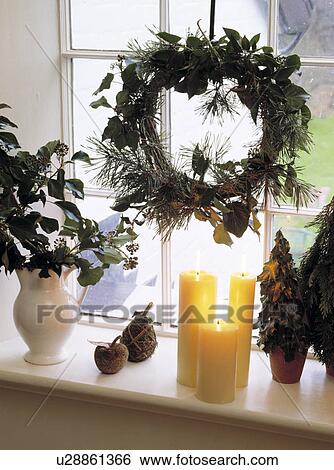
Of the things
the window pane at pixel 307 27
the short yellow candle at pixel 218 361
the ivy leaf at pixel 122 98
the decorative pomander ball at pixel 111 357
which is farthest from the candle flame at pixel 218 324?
the window pane at pixel 307 27

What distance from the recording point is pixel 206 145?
134cm

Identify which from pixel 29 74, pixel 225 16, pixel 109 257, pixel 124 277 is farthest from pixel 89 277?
pixel 225 16

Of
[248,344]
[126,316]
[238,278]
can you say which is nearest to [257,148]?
[238,278]

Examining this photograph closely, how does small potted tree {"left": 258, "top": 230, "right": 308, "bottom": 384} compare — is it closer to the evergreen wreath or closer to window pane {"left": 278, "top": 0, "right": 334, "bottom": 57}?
Result: the evergreen wreath

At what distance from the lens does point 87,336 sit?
1702 millimetres

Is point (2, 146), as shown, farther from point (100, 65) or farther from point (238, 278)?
point (238, 278)

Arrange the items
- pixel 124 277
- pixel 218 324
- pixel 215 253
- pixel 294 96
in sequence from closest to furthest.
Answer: pixel 294 96
pixel 218 324
pixel 215 253
pixel 124 277

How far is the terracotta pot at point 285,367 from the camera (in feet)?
4.58

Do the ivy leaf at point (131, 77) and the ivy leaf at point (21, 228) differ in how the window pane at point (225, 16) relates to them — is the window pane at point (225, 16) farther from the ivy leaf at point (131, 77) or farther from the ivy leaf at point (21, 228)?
the ivy leaf at point (21, 228)

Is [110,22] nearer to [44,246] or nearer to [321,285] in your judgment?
[44,246]

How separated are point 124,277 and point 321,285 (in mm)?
554

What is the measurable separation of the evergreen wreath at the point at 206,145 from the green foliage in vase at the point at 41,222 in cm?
14

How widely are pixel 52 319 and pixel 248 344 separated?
421 millimetres

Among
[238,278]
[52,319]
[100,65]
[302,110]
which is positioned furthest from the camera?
[100,65]
